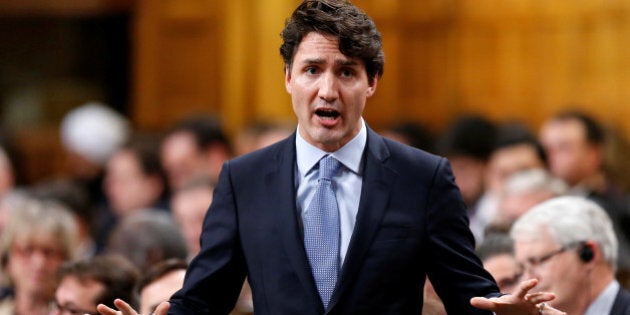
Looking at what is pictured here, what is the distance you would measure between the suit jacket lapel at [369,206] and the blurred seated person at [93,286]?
5.21 feet

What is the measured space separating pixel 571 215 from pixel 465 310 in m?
1.36

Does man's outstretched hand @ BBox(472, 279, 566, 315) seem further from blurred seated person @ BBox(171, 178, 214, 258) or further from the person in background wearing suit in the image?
blurred seated person @ BBox(171, 178, 214, 258)

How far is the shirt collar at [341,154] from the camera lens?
11.8 ft

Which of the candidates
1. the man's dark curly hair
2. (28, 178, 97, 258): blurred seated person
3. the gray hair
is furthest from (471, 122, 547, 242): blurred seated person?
the man's dark curly hair

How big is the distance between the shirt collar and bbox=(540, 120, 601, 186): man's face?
4.83m

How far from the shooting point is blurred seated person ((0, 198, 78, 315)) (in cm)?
587

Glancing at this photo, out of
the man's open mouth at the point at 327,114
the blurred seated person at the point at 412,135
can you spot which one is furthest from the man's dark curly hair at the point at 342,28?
the blurred seated person at the point at 412,135

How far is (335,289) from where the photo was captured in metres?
3.47

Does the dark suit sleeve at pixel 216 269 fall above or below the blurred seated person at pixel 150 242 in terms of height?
above

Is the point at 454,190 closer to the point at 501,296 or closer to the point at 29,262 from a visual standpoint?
the point at 501,296

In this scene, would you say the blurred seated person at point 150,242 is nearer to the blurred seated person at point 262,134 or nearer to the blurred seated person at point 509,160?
the blurred seated person at point 509,160

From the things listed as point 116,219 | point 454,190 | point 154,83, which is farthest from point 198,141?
point 454,190

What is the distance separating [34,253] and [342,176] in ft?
9.20

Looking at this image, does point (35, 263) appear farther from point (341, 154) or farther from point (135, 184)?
point (341, 154)
